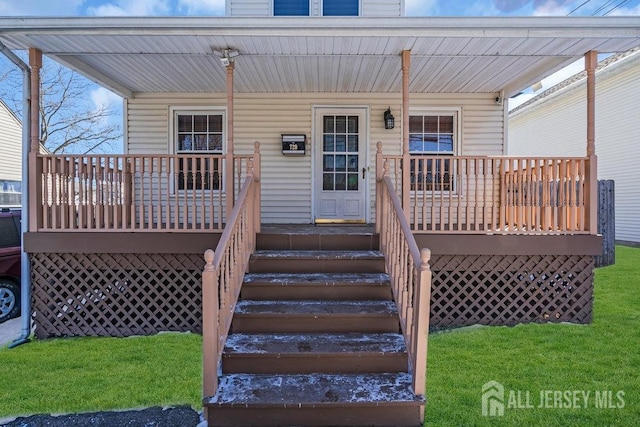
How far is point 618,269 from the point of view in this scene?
835 centimetres

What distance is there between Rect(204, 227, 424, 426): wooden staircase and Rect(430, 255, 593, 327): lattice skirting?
1.18 metres

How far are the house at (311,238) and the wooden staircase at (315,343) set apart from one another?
0.02 metres

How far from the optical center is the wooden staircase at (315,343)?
3.00 m

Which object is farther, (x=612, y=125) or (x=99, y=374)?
(x=612, y=125)

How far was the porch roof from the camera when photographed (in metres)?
4.48

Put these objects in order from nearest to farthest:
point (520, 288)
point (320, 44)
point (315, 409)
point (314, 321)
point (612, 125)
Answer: point (315, 409) < point (314, 321) < point (320, 44) < point (520, 288) < point (612, 125)

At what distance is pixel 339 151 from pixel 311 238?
2.62m

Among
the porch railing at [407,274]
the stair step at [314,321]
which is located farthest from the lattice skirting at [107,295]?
the porch railing at [407,274]

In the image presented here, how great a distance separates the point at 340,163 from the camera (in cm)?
712

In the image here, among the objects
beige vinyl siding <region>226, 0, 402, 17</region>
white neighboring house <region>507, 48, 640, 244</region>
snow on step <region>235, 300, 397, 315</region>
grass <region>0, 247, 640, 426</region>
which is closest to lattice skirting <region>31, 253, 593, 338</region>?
grass <region>0, 247, 640, 426</region>

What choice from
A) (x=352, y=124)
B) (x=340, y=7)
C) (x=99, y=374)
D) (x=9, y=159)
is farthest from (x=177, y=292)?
(x=9, y=159)

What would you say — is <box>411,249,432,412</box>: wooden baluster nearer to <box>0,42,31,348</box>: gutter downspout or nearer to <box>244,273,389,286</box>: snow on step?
<box>244,273,389,286</box>: snow on step

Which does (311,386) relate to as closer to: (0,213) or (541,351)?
(541,351)

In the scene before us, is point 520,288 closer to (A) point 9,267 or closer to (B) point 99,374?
(B) point 99,374
